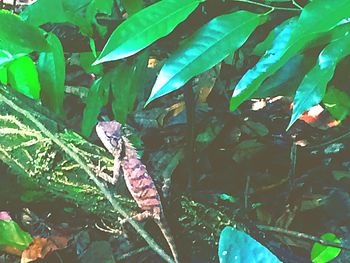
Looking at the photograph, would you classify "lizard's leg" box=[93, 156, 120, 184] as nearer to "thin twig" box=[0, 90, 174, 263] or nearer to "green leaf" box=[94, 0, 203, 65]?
"thin twig" box=[0, 90, 174, 263]

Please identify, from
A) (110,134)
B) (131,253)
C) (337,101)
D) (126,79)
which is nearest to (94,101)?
(126,79)

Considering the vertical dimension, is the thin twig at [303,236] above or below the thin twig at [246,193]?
above

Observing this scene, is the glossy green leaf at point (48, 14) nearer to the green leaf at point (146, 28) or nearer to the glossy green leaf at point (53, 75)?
the glossy green leaf at point (53, 75)

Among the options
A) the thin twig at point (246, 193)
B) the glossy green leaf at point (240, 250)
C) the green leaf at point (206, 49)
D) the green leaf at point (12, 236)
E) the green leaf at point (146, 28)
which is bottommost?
the thin twig at point (246, 193)

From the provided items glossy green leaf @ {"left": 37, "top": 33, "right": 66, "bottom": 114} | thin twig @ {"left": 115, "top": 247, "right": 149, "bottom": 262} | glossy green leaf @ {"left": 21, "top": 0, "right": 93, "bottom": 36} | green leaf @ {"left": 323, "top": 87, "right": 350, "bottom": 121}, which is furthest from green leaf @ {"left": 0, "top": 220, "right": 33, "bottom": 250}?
green leaf @ {"left": 323, "top": 87, "right": 350, "bottom": 121}

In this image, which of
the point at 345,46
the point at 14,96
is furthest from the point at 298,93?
the point at 14,96

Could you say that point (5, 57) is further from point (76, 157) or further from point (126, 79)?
point (76, 157)

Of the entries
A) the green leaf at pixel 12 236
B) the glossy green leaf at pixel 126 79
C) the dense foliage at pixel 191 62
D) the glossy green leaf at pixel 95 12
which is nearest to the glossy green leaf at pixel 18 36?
the dense foliage at pixel 191 62
